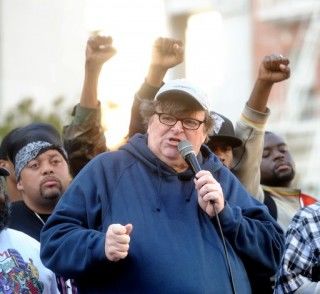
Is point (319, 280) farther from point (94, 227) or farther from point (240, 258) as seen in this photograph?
point (94, 227)

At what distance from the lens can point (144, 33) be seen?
33.1m

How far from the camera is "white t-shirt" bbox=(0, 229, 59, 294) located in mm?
6141

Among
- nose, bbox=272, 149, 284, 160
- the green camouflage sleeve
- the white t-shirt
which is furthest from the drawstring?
nose, bbox=272, 149, 284, 160

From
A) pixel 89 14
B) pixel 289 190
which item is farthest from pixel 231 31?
pixel 289 190

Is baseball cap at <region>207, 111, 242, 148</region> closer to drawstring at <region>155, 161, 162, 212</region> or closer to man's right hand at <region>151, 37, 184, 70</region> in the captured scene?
man's right hand at <region>151, 37, 184, 70</region>

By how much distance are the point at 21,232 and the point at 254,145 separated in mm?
1425

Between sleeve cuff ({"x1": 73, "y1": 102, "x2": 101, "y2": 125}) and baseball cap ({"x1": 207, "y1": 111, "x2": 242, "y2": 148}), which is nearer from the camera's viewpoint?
baseball cap ({"x1": 207, "y1": 111, "x2": 242, "y2": 148})

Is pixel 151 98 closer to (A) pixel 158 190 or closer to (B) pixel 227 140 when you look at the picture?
(B) pixel 227 140

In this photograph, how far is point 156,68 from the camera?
7.17 metres

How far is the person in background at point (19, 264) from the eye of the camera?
6148 mm

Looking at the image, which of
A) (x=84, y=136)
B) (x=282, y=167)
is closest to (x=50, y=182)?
(x=84, y=136)

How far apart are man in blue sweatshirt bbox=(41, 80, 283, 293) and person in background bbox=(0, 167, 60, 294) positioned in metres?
0.36

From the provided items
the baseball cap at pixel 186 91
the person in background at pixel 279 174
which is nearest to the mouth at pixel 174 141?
the baseball cap at pixel 186 91

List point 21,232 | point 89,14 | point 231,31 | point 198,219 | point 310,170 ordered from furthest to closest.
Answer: point 89,14 → point 231,31 → point 310,170 → point 21,232 → point 198,219
